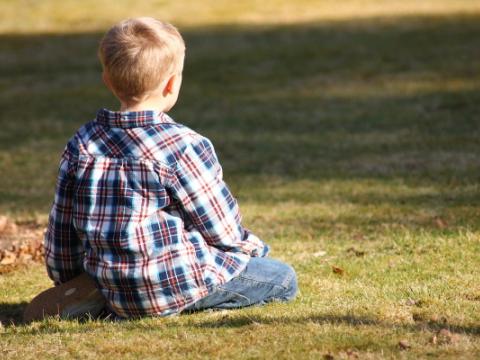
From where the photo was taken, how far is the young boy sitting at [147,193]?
4363mm

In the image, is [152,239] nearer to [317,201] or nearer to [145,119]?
[145,119]

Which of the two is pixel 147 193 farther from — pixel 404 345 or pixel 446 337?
pixel 446 337

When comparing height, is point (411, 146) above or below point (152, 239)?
below

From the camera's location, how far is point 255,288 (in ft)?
15.3

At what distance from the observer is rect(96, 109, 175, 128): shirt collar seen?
14.5ft

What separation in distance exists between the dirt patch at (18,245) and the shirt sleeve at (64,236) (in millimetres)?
1366

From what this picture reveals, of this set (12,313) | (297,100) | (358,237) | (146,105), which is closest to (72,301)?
(12,313)

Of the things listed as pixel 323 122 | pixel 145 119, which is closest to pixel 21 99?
pixel 323 122

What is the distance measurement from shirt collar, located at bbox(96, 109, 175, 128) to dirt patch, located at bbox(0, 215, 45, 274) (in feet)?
6.51

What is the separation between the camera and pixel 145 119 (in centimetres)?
443

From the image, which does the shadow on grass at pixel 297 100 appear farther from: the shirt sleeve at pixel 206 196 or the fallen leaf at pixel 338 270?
the shirt sleeve at pixel 206 196

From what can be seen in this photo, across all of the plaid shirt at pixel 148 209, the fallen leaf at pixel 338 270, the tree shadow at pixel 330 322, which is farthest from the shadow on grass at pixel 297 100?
the plaid shirt at pixel 148 209

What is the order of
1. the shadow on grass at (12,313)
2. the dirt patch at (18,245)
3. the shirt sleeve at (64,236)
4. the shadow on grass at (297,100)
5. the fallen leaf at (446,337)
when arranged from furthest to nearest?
the shadow on grass at (297,100) < the dirt patch at (18,245) < the shadow on grass at (12,313) < the shirt sleeve at (64,236) < the fallen leaf at (446,337)

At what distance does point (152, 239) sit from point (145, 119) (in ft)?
1.80
